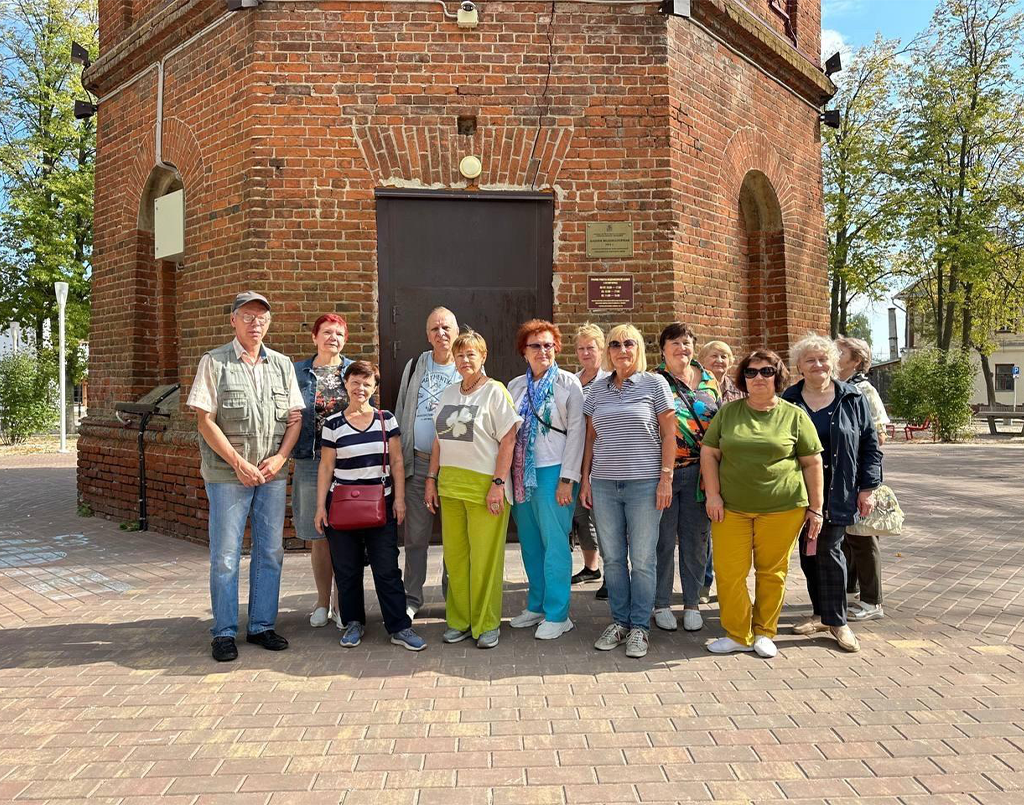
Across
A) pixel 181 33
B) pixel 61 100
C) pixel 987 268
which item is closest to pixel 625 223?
pixel 181 33

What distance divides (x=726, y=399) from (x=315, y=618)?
10.3 ft

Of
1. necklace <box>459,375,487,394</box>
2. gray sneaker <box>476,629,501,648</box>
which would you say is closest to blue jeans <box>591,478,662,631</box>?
gray sneaker <box>476,629,501,648</box>

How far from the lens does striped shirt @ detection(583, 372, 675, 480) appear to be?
4629mm

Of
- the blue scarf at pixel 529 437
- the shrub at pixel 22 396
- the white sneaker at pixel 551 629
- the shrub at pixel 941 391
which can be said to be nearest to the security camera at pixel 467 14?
the blue scarf at pixel 529 437

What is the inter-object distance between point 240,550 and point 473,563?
1369 mm

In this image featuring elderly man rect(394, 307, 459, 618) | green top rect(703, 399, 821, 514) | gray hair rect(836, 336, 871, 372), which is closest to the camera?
green top rect(703, 399, 821, 514)

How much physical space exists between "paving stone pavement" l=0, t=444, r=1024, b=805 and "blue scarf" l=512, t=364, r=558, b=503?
933 millimetres

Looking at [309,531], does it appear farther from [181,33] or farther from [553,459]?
[181,33]

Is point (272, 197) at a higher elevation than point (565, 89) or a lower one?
lower

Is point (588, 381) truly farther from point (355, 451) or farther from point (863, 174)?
point (863, 174)

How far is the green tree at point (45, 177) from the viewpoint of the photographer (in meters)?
25.1

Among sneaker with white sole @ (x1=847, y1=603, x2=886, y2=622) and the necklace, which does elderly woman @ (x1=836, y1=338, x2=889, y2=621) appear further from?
the necklace

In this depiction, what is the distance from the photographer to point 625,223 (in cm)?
730

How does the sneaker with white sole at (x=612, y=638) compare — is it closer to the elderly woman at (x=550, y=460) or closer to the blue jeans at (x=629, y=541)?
the blue jeans at (x=629, y=541)
